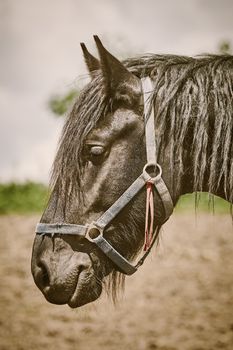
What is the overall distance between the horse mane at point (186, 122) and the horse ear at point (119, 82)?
0.08 meters

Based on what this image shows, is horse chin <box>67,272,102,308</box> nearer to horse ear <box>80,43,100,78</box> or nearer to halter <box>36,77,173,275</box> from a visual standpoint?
halter <box>36,77,173,275</box>

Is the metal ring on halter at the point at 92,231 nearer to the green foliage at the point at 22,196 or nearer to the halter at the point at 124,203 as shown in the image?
the halter at the point at 124,203

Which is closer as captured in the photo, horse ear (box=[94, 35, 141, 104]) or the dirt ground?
horse ear (box=[94, 35, 141, 104])

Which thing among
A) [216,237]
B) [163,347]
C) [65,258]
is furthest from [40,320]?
[216,237]

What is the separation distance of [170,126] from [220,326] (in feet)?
13.9

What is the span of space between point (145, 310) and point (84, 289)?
4.49 metres

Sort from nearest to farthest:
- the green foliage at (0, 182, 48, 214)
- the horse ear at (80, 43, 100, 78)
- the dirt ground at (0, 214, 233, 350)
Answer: the horse ear at (80, 43, 100, 78) < the dirt ground at (0, 214, 233, 350) < the green foliage at (0, 182, 48, 214)

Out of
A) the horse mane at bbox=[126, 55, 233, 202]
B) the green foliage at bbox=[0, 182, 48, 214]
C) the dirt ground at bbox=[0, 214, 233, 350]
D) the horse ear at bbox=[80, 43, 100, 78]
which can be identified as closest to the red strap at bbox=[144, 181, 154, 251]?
the horse mane at bbox=[126, 55, 233, 202]

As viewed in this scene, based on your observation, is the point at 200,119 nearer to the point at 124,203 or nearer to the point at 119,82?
the point at 119,82

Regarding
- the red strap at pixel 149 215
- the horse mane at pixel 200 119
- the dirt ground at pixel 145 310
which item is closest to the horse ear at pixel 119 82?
the horse mane at pixel 200 119

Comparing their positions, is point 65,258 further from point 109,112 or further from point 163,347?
point 163,347

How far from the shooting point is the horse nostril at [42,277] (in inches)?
99.4

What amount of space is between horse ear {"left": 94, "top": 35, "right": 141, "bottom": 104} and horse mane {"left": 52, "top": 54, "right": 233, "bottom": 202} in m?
0.08

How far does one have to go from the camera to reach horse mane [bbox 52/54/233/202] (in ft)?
8.52
